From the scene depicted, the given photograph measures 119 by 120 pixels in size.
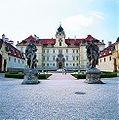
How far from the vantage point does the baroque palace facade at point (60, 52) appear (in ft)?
247

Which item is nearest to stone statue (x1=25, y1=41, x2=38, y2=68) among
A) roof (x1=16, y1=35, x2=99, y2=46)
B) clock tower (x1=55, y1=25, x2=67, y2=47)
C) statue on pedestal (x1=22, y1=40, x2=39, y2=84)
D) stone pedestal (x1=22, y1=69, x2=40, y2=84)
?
statue on pedestal (x1=22, y1=40, x2=39, y2=84)

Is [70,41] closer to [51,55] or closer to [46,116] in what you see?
[51,55]

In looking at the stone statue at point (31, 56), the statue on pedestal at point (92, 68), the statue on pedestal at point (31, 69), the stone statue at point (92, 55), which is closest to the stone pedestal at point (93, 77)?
the statue on pedestal at point (92, 68)

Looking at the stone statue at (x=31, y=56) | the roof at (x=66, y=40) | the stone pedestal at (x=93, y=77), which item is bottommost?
the stone pedestal at (x=93, y=77)

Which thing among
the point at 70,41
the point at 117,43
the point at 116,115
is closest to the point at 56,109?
the point at 116,115

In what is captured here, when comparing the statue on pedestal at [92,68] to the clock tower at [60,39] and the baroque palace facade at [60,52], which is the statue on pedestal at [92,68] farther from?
the clock tower at [60,39]

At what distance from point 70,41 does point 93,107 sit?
240ft

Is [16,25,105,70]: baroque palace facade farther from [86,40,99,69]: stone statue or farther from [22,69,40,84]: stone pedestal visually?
[22,69,40,84]: stone pedestal

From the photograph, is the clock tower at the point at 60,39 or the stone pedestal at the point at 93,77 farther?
the clock tower at the point at 60,39

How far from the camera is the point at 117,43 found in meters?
45.8

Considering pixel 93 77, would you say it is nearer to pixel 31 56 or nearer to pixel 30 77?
pixel 30 77

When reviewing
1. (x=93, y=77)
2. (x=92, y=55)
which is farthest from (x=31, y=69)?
(x=92, y=55)

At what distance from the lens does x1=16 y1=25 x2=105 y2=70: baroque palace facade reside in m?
75.4

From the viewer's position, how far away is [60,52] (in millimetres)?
77000
